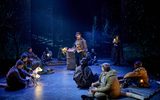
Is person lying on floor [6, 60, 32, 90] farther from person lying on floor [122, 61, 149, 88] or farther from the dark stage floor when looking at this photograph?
person lying on floor [122, 61, 149, 88]

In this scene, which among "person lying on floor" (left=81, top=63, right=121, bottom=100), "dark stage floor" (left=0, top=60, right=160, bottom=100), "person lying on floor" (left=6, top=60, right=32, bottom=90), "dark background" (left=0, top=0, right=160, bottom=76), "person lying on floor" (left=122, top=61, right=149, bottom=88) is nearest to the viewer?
"person lying on floor" (left=81, top=63, right=121, bottom=100)

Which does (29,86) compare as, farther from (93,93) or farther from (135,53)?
(135,53)

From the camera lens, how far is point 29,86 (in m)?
15.0

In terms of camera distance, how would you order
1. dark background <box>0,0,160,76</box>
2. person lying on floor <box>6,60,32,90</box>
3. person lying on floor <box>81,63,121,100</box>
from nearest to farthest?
person lying on floor <box>81,63,121,100</box>, person lying on floor <box>6,60,32,90</box>, dark background <box>0,0,160,76</box>

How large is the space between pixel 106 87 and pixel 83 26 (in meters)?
14.4

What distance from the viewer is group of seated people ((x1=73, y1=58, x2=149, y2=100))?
1159 centimetres

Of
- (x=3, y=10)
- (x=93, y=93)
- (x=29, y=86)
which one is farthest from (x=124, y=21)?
(x=93, y=93)

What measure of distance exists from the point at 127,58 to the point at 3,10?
856cm

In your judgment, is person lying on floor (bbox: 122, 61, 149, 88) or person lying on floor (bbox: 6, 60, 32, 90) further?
person lying on floor (bbox: 6, 60, 32, 90)

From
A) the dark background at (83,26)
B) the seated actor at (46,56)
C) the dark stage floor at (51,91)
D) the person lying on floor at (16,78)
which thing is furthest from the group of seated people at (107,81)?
the seated actor at (46,56)

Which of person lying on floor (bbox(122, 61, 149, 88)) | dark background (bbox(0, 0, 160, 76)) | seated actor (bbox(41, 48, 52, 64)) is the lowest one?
person lying on floor (bbox(122, 61, 149, 88))

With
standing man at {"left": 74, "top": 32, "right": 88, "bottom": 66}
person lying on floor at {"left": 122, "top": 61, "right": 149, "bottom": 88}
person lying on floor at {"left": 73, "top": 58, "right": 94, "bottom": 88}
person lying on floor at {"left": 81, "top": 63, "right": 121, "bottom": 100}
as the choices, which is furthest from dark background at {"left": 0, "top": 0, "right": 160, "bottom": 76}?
person lying on floor at {"left": 81, "top": 63, "right": 121, "bottom": 100}

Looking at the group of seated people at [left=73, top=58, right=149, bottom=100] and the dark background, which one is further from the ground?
the dark background

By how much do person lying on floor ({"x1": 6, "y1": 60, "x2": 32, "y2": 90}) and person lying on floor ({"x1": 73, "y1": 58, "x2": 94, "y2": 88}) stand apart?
2.39 meters
